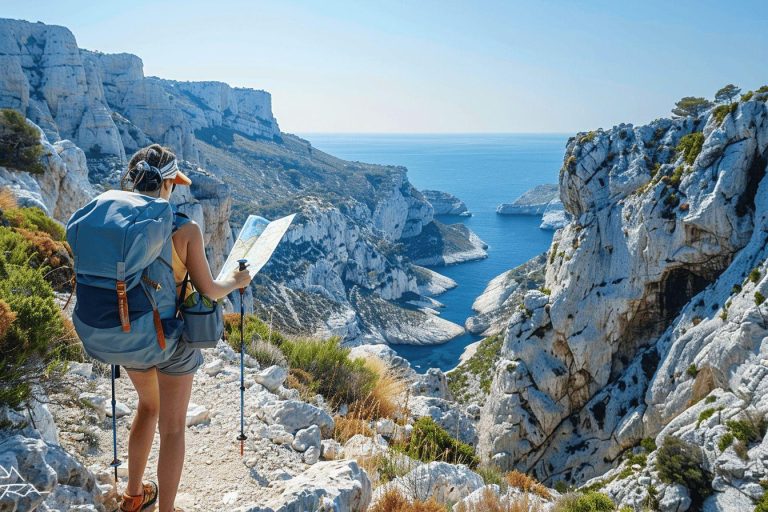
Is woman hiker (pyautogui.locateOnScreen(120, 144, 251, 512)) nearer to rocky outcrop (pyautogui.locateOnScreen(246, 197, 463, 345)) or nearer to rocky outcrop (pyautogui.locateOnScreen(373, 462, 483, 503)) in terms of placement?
rocky outcrop (pyautogui.locateOnScreen(373, 462, 483, 503))

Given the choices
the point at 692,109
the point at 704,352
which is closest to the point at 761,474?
the point at 704,352

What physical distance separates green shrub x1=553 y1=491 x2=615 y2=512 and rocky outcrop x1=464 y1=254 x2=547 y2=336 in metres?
54.1

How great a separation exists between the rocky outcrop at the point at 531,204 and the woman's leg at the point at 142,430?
15997 centimetres

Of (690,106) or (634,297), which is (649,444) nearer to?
(634,297)

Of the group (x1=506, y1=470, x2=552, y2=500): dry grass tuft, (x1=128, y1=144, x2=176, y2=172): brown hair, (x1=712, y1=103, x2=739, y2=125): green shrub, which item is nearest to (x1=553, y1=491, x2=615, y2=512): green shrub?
(x1=506, y1=470, x2=552, y2=500): dry grass tuft

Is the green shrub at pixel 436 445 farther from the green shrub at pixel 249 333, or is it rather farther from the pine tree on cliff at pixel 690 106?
the pine tree on cliff at pixel 690 106

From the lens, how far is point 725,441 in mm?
10523

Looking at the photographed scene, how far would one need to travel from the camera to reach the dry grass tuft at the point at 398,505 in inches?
141

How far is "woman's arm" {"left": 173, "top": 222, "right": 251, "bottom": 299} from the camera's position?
8.95ft

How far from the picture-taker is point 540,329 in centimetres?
2353

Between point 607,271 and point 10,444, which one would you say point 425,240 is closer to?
point 607,271

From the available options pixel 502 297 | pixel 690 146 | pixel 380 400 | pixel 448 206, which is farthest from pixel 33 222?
pixel 448 206

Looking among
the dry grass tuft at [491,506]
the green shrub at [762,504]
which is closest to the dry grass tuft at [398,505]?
the dry grass tuft at [491,506]

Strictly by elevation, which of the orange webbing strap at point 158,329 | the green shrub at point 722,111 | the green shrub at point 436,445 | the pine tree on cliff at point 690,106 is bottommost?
the green shrub at point 436,445
